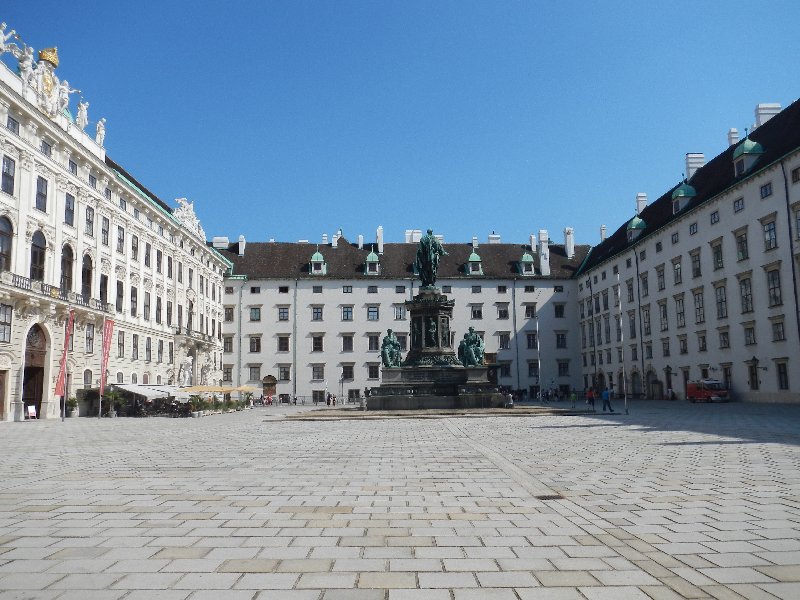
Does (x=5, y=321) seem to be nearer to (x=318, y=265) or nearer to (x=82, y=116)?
(x=82, y=116)

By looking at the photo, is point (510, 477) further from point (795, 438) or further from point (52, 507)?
point (795, 438)

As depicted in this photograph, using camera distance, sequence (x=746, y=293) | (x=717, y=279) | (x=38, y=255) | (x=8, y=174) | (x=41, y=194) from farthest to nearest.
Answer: (x=717, y=279), (x=746, y=293), (x=41, y=194), (x=38, y=255), (x=8, y=174)

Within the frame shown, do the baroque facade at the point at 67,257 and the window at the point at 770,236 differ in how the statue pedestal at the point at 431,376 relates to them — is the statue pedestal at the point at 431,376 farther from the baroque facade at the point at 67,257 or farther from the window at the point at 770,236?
the window at the point at 770,236

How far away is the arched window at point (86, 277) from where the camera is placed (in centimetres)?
4193

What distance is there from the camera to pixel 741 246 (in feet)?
148

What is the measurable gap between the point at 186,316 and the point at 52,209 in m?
25.1

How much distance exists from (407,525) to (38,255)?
36.5m

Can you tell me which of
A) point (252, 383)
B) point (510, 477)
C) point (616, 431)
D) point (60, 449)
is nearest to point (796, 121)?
point (616, 431)

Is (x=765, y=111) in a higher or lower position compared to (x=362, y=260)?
higher

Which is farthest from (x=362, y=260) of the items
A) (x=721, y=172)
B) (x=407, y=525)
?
(x=407, y=525)

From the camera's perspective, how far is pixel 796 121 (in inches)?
1694

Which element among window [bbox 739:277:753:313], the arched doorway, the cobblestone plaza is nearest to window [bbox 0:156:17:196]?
the arched doorway

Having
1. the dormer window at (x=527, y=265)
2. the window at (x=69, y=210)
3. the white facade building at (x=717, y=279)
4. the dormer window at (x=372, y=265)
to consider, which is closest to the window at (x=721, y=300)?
the white facade building at (x=717, y=279)

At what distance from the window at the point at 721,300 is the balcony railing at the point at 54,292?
44.6 metres
